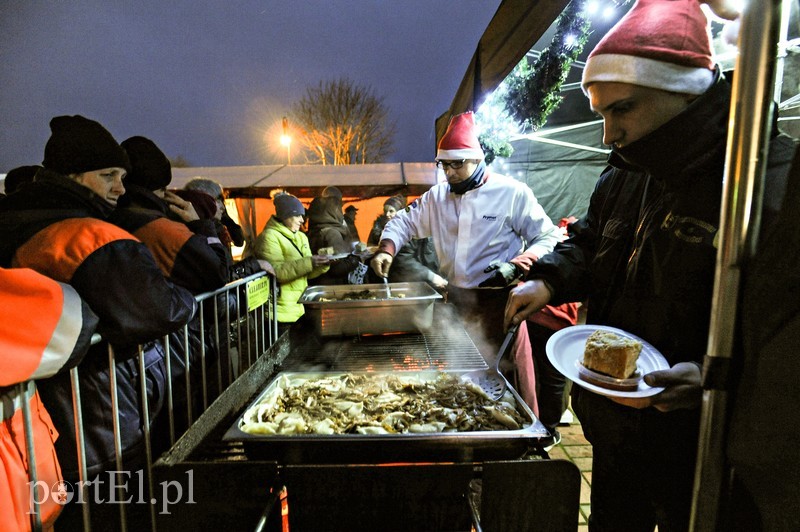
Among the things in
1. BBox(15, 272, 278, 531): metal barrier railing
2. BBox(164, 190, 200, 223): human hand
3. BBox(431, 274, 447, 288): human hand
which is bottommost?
BBox(15, 272, 278, 531): metal barrier railing

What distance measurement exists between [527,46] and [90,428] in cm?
352

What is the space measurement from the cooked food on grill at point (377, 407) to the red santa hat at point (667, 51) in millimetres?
1339

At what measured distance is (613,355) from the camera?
4.22ft

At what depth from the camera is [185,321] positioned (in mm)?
2146

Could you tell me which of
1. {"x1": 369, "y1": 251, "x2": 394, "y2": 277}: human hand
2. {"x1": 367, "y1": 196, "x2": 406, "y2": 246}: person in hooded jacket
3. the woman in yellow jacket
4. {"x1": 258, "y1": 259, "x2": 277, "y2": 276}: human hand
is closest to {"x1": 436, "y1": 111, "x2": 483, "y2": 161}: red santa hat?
{"x1": 369, "y1": 251, "x2": 394, "y2": 277}: human hand

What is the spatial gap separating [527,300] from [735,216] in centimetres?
117

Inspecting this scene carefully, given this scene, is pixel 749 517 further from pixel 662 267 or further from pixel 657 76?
pixel 657 76

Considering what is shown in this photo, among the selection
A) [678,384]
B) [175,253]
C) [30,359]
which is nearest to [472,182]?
[175,253]

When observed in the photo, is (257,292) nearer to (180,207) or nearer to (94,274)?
(180,207)

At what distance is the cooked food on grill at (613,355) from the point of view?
4.15 ft

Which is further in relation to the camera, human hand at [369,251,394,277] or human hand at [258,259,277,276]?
human hand at [258,259,277,276]

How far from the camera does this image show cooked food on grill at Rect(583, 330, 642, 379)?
49.8 inches

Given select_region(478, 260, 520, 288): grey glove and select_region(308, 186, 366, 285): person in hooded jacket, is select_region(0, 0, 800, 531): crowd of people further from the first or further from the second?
select_region(308, 186, 366, 285): person in hooded jacket

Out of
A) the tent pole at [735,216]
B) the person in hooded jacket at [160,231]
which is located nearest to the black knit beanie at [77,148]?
the person in hooded jacket at [160,231]
